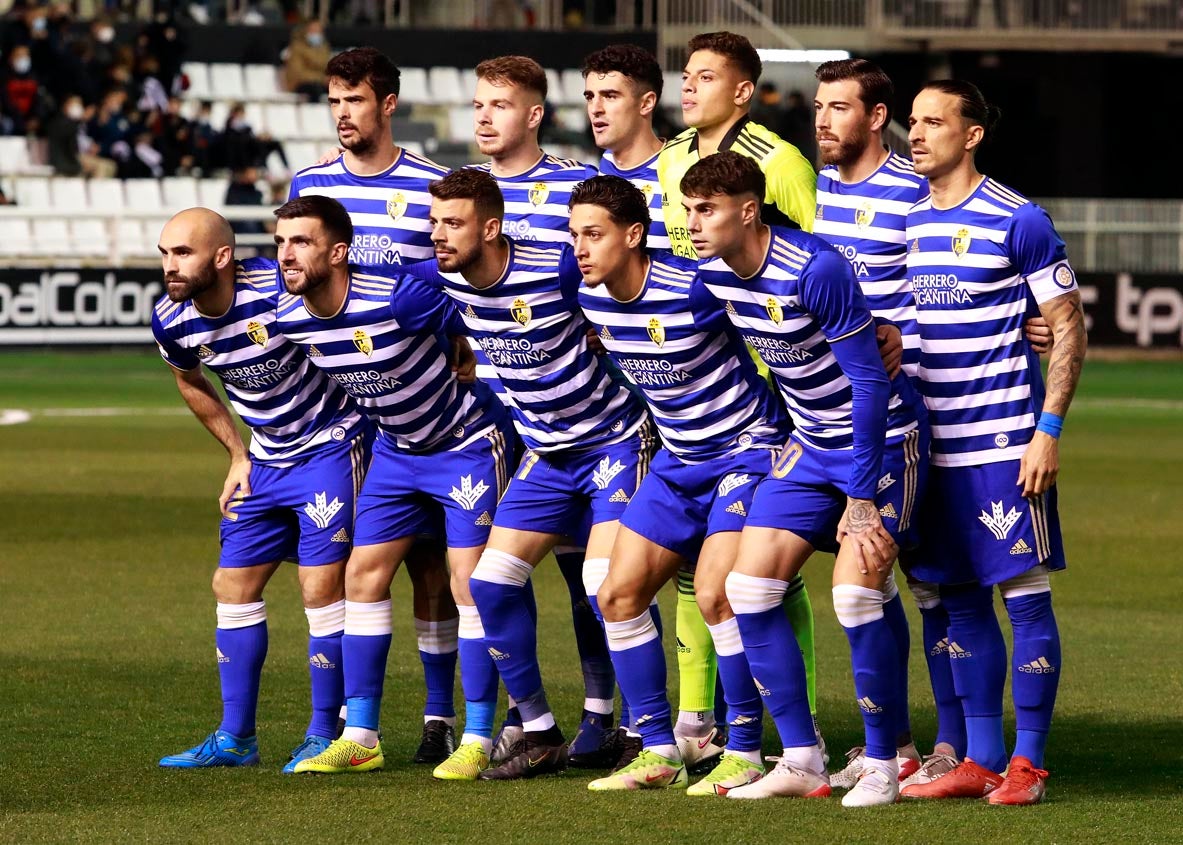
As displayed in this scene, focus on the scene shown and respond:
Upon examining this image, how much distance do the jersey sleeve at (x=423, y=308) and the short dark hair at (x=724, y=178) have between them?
1.05 metres

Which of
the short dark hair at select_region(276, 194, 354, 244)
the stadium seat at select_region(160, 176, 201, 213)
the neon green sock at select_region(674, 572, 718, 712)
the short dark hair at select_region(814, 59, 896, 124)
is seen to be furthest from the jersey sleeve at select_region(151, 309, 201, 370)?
the stadium seat at select_region(160, 176, 201, 213)

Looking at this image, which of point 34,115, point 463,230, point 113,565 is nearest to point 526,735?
point 463,230

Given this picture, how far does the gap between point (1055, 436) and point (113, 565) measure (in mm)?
6922

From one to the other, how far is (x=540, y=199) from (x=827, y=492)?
1.78 metres

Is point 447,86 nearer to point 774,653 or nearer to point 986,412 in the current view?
point 986,412

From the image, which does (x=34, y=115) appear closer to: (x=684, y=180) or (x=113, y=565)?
(x=113, y=565)

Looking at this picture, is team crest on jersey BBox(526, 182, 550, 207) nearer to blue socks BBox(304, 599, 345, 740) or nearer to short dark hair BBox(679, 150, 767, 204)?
short dark hair BBox(679, 150, 767, 204)

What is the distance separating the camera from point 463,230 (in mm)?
6457

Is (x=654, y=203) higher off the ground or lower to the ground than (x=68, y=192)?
lower

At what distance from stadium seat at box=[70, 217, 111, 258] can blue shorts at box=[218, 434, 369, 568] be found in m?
19.6

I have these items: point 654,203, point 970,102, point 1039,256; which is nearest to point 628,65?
point 654,203

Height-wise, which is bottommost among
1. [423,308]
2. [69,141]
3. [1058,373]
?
[1058,373]

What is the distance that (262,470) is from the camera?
22.9 ft

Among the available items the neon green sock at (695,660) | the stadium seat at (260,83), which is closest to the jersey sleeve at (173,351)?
the neon green sock at (695,660)
